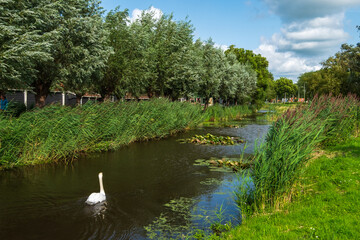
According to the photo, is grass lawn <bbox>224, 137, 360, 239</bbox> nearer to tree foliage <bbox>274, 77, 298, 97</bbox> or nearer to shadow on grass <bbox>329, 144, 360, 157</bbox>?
shadow on grass <bbox>329, 144, 360, 157</bbox>

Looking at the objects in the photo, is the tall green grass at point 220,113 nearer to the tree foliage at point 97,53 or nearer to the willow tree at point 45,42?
the tree foliage at point 97,53

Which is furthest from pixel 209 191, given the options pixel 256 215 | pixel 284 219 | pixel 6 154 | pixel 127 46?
pixel 127 46

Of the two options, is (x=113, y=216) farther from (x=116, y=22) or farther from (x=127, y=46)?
(x=116, y=22)

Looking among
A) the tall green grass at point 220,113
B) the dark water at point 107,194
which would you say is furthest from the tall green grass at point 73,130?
the tall green grass at point 220,113

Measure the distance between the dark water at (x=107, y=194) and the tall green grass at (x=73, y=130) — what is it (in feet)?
2.24

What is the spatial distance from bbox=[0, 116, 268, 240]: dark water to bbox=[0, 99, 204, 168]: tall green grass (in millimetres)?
681

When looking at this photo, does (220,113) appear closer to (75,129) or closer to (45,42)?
(75,129)

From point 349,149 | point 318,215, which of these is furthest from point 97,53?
point 318,215

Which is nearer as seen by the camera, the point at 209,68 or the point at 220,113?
the point at 209,68

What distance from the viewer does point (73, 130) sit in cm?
1373

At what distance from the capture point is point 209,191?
972 centimetres

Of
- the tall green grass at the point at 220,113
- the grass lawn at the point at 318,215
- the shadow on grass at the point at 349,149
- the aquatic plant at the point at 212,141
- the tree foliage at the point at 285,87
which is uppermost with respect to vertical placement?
the tree foliage at the point at 285,87

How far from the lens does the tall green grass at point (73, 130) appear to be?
38.6 ft

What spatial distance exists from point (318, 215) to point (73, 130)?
11.5 metres
